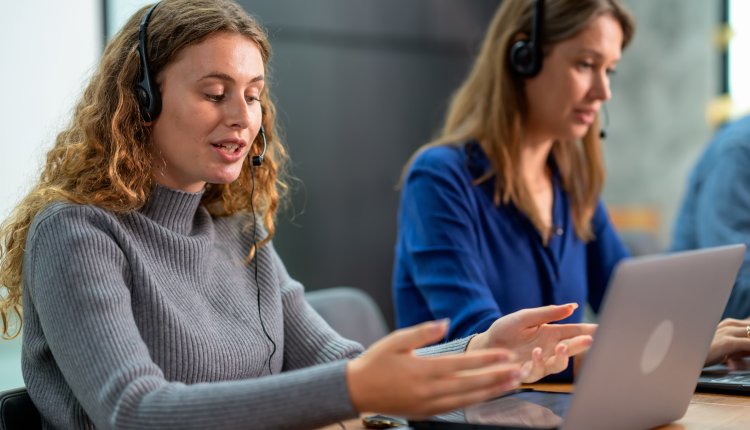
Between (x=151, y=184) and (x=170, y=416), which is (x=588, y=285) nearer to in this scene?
(x=151, y=184)

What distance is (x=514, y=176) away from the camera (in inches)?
78.9

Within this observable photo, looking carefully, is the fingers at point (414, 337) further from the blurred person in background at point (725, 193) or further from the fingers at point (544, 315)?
the blurred person in background at point (725, 193)

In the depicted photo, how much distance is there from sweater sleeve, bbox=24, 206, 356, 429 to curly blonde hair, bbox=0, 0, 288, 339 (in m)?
0.07

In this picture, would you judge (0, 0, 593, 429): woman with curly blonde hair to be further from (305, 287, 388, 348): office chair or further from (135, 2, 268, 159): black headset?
(305, 287, 388, 348): office chair

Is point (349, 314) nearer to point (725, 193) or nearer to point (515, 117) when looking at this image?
point (515, 117)

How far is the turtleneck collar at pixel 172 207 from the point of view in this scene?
4.55ft

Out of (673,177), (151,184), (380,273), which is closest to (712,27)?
(673,177)

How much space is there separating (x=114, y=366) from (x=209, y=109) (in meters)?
0.42

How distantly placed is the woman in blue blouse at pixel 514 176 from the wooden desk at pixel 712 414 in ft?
1.74

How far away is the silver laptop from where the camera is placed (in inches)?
38.2

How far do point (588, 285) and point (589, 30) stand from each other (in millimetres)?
633

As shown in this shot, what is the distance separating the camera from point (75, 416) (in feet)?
4.01

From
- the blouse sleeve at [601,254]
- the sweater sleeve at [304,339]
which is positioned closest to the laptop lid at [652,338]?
the sweater sleeve at [304,339]

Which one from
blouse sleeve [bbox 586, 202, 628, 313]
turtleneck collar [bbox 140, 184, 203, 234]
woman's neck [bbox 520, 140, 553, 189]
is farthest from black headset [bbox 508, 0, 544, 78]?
turtleneck collar [bbox 140, 184, 203, 234]
